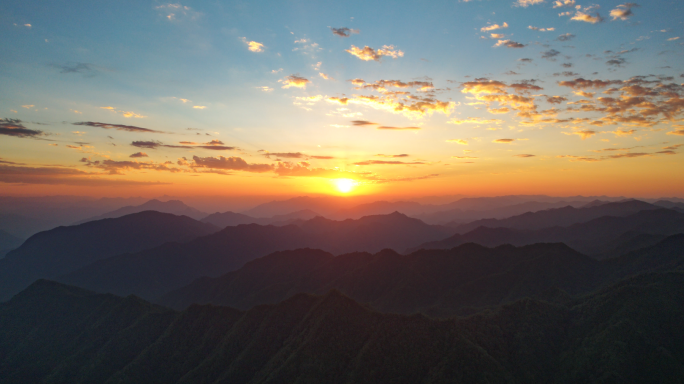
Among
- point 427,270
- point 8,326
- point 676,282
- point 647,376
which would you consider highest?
point 676,282

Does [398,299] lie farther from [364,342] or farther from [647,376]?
[647,376]

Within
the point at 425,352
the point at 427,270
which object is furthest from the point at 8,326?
the point at 427,270

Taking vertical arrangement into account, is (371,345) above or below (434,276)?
above

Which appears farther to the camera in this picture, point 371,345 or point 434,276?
point 434,276

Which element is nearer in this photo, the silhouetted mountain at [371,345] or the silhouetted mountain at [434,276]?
the silhouetted mountain at [371,345]
